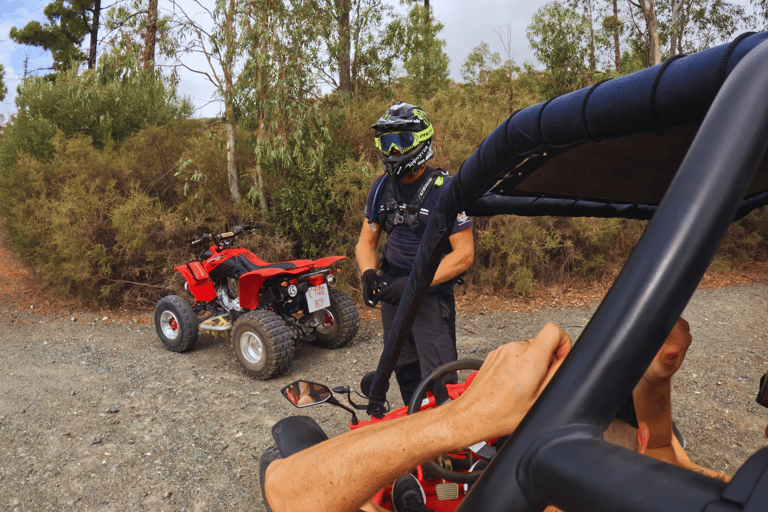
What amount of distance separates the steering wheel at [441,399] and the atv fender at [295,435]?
37 cm

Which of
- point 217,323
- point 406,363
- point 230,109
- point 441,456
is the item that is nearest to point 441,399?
point 441,456

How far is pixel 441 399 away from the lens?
6.05ft

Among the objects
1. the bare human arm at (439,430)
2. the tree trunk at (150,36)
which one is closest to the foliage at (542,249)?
the tree trunk at (150,36)

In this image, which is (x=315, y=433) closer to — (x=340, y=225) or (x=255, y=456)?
(x=255, y=456)

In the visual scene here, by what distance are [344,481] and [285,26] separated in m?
8.35

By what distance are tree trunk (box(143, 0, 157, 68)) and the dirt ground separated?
3.99 m

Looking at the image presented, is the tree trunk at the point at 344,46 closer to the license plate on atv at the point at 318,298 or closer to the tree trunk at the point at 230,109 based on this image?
the tree trunk at the point at 230,109

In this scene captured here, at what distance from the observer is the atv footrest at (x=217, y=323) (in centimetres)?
540

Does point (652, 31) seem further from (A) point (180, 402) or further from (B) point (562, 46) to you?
(A) point (180, 402)

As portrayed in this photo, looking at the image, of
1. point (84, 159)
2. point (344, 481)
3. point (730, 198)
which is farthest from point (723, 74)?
point (84, 159)

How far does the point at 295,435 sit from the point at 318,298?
340 cm

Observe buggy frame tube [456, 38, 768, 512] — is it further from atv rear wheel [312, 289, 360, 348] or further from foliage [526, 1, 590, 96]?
foliage [526, 1, 590, 96]

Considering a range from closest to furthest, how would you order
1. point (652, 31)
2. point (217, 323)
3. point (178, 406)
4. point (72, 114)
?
1. point (178, 406)
2. point (217, 323)
3. point (72, 114)
4. point (652, 31)

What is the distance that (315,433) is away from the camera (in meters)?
1.99
